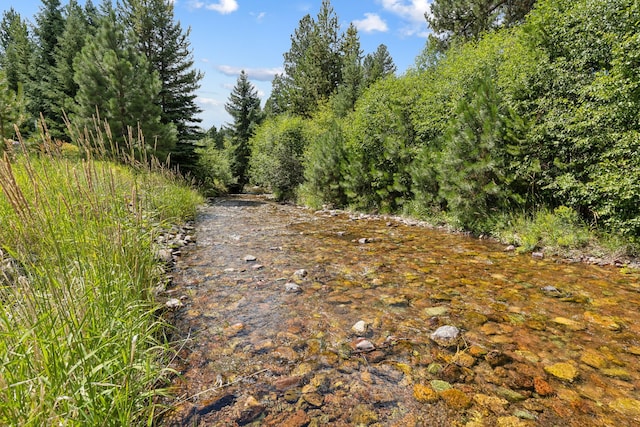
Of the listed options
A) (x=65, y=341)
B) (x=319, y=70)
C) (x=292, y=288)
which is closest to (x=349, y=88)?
(x=319, y=70)

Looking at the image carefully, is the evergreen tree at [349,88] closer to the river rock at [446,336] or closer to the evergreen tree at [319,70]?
the evergreen tree at [319,70]

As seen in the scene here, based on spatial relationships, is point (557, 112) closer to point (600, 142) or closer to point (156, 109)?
point (600, 142)

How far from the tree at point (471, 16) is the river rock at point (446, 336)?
50.0 feet

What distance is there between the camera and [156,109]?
1512 centimetres

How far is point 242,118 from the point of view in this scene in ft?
110

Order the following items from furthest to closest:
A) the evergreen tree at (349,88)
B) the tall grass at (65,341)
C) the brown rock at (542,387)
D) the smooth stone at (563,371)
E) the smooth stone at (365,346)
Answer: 1. the evergreen tree at (349,88)
2. the smooth stone at (365,346)
3. the smooth stone at (563,371)
4. the brown rock at (542,387)
5. the tall grass at (65,341)

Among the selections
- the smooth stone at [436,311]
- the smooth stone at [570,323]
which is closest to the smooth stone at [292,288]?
the smooth stone at [436,311]

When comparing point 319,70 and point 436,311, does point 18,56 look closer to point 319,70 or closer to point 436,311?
point 319,70

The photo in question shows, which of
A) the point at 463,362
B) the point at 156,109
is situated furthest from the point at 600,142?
the point at 156,109

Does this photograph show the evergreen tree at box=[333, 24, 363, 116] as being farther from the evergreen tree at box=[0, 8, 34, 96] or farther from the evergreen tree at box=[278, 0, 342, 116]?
the evergreen tree at box=[0, 8, 34, 96]

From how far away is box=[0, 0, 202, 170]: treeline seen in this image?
14148 millimetres

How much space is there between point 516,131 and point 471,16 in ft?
42.3

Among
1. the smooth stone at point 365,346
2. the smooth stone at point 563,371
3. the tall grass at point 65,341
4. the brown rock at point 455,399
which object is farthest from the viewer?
the smooth stone at point 365,346

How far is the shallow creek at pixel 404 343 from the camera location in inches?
85.4
